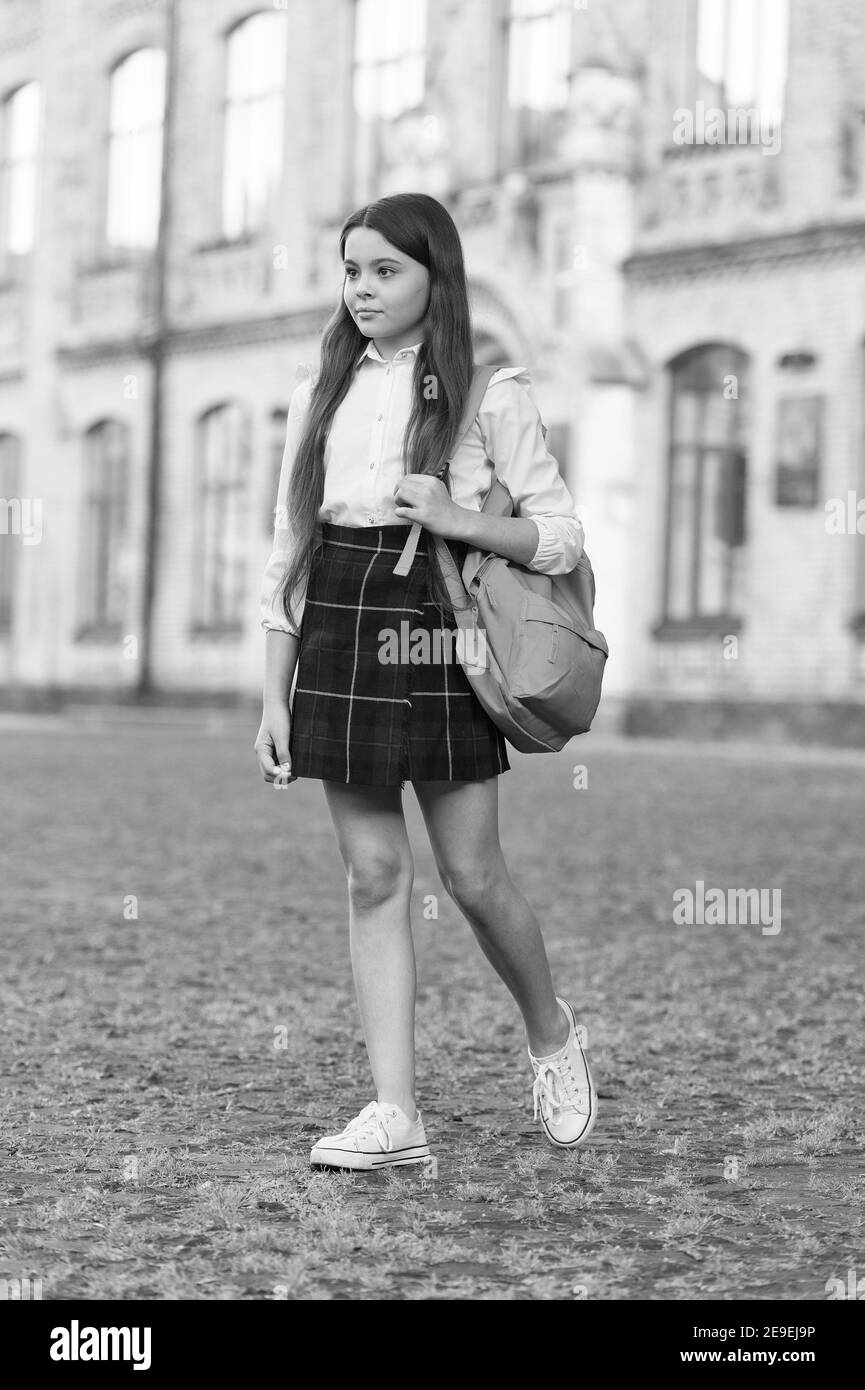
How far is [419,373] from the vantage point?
429 centimetres

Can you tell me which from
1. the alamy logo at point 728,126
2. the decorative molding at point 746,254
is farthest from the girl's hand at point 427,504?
the alamy logo at point 728,126

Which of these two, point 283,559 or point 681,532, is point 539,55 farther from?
point 283,559

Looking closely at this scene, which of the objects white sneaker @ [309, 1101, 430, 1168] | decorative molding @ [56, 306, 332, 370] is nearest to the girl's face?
white sneaker @ [309, 1101, 430, 1168]

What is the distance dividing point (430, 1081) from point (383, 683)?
4.74 ft

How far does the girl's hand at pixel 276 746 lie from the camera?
428 cm

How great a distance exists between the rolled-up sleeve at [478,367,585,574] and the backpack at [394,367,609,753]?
0.04 m

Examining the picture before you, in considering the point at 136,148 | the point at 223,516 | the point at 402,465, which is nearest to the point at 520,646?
the point at 402,465

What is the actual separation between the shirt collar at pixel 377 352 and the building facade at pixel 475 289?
16.6 metres

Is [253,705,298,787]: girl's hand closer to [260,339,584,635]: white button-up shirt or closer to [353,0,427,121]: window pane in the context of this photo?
[260,339,584,635]: white button-up shirt

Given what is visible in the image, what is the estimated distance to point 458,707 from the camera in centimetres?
426

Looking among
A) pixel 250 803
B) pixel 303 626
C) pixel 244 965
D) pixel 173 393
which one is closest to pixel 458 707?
pixel 303 626

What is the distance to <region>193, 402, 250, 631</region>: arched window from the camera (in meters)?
28.6
